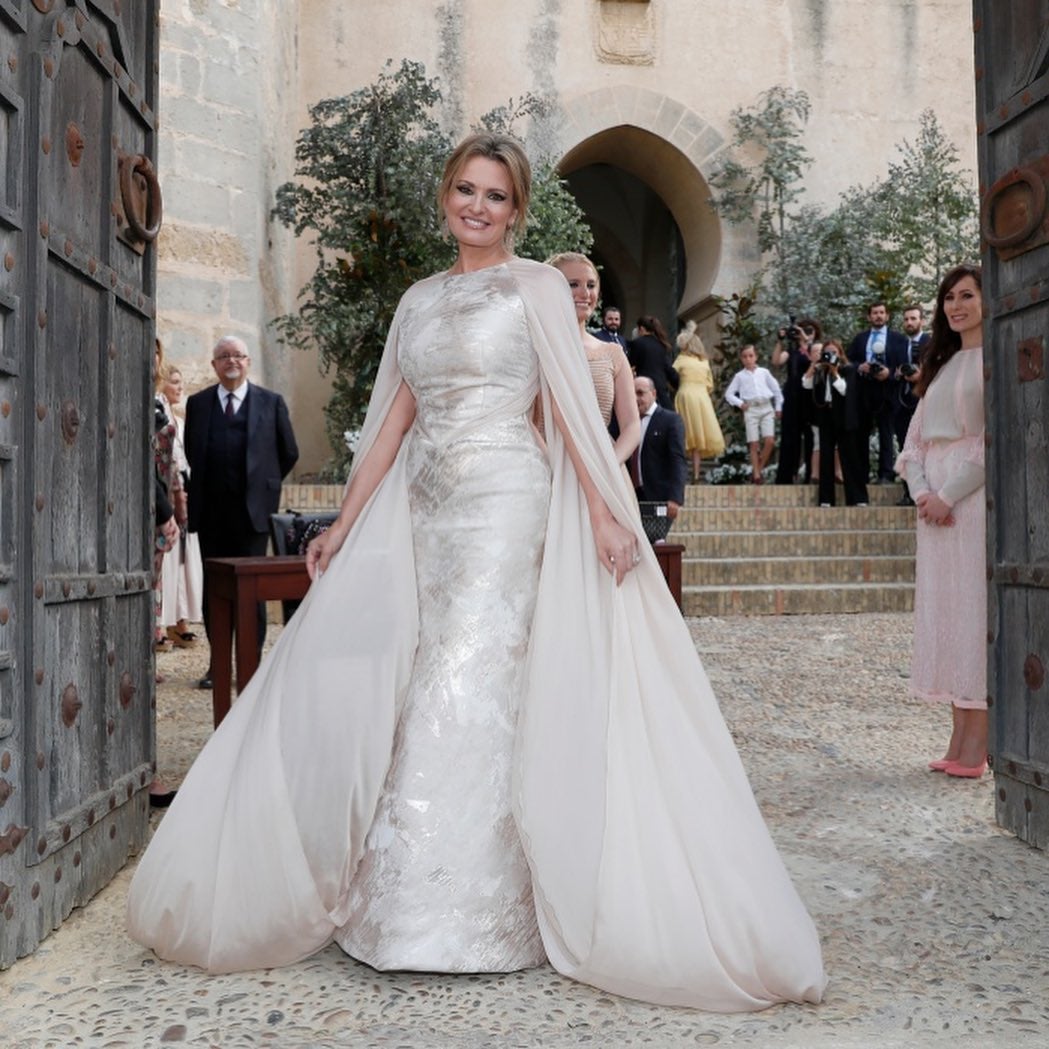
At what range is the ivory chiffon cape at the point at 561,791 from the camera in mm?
2229

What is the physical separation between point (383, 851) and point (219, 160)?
812 centimetres

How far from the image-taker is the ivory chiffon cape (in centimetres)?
223

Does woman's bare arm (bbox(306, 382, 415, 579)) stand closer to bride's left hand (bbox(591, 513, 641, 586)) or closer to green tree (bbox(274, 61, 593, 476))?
bride's left hand (bbox(591, 513, 641, 586))

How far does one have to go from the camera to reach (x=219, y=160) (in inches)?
367

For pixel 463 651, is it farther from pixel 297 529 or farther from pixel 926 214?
pixel 926 214

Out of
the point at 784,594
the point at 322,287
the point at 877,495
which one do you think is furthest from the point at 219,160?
the point at 877,495

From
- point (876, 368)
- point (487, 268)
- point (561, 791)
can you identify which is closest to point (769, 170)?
point (876, 368)

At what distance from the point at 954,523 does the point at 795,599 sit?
5349 millimetres

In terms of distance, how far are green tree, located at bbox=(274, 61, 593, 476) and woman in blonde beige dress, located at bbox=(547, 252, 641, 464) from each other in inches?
257

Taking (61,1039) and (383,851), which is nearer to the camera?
(61,1039)

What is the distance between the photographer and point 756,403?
12625 mm

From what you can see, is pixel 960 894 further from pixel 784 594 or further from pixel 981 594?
pixel 784 594

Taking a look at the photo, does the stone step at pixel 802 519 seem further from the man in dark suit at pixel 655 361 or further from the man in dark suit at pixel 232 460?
the man in dark suit at pixel 232 460

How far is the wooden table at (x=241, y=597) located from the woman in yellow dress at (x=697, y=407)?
8545 mm
